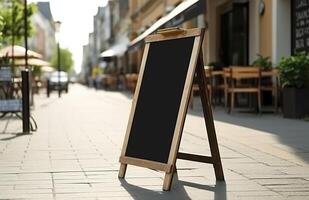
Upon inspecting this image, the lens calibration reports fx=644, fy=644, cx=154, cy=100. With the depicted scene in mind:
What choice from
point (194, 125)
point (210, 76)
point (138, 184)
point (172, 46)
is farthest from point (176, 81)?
point (210, 76)

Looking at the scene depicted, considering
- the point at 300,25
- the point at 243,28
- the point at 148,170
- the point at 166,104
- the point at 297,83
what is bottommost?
the point at 148,170

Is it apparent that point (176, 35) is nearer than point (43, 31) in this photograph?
Yes

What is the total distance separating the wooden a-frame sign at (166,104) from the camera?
641cm

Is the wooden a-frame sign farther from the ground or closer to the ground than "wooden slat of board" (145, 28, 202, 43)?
closer to the ground

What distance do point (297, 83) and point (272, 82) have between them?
225 cm

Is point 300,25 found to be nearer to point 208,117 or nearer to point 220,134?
point 220,134

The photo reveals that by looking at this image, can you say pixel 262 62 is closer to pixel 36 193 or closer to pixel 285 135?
pixel 285 135

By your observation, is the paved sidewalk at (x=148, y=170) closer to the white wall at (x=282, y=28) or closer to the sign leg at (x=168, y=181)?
the sign leg at (x=168, y=181)

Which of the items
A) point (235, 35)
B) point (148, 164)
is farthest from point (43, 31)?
point (148, 164)

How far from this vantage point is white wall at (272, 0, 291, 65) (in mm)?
16797

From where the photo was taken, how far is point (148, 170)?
7.54m

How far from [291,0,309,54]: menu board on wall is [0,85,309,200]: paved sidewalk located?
3272 millimetres

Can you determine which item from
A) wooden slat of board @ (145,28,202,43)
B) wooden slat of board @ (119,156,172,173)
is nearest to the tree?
wooden slat of board @ (145,28,202,43)

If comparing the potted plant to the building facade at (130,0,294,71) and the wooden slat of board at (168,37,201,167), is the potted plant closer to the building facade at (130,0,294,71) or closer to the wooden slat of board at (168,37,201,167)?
the building facade at (130,0,294,71)
